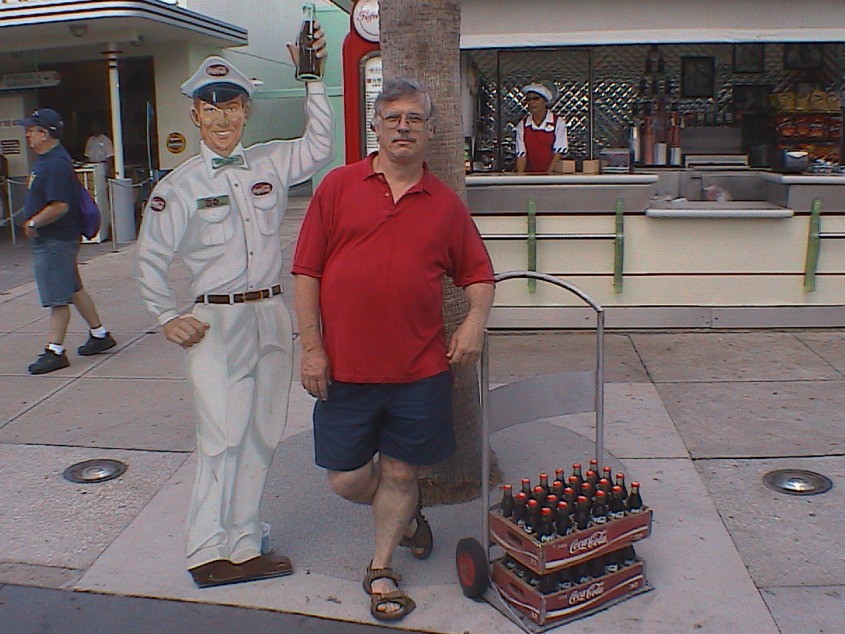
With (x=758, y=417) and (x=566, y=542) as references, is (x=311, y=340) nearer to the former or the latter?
(x=566, y=542)

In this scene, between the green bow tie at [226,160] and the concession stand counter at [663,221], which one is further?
the concession stand counter at [663,221]

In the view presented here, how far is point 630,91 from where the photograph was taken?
10.4 meters

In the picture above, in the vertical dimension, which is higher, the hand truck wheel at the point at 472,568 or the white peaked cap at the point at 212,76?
the white peaked cap at the point at 212,76

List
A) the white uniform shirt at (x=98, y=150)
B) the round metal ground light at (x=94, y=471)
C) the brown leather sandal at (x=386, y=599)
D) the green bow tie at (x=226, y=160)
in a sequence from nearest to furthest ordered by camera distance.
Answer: the brown leather sandal at (x=386, y=599) → the green bow tie at (x=226, y=160) → the round metal ground light at (x=94, y=471) → the white uniform shirt at (x=98, y=150)

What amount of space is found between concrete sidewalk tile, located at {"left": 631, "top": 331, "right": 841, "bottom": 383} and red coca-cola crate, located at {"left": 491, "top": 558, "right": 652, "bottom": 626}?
3.12 m

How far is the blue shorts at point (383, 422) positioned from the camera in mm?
3492

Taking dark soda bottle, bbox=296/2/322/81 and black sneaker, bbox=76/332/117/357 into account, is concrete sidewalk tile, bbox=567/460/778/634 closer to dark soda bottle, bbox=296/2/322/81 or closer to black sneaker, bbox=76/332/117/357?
dark soda bottle, bbox=296/2/322/81

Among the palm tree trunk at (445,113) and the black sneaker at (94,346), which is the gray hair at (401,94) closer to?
the palm tree trunk at (445,113)

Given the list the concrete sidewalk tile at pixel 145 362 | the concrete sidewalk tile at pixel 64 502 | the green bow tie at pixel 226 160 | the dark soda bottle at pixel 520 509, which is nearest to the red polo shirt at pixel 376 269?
the green bow tie at pixel 226 160

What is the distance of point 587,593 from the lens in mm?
3541

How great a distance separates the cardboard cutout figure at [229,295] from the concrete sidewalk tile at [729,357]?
3572mm

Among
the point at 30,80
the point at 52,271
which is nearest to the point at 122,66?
the point at 30,80

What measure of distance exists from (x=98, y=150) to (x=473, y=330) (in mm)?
14003

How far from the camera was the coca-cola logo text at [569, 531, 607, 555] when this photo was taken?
3.42m
